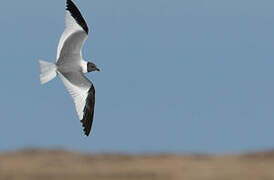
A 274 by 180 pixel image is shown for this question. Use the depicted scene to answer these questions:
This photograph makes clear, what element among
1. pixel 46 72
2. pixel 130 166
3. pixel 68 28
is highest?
pixel 68 28

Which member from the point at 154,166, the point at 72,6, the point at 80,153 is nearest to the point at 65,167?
the point at 80,153

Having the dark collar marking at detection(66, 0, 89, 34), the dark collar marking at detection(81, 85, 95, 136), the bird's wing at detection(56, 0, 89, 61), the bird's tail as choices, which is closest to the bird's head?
the dark collar marking at detection(81, 85, 95, 136)

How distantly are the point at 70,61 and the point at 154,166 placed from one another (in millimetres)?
5109

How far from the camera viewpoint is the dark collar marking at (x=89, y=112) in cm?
1596

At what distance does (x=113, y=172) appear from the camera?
19.7 metres

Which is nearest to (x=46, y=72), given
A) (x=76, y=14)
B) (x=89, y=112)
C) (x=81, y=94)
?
(x=81, y=94)

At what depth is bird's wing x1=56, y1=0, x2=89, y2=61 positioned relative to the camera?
16250 mm

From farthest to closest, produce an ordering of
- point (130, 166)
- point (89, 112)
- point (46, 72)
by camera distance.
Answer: point (130, 166), point (89, 112), point (46, 72)

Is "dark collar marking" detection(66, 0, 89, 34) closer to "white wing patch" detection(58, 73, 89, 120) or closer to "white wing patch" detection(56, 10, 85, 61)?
"white wing patch" detection(56, 10, 85, 61)

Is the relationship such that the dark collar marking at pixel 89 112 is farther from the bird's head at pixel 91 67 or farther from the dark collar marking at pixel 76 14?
the dark collar marking at pixel 76 14

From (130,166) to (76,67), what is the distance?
471cm

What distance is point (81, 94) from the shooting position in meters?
16.3

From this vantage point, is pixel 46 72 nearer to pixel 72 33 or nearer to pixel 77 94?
pixel 77 94

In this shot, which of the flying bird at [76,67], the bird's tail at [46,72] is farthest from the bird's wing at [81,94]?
A: the bird's tail at [46,72]
